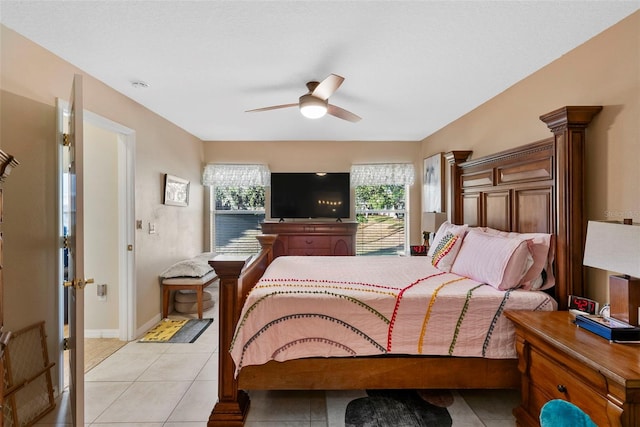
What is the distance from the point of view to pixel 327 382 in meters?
1.81

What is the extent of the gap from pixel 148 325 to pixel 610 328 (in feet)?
12.3

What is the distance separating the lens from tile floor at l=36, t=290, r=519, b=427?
1.82 metres

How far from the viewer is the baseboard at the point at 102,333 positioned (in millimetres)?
3016

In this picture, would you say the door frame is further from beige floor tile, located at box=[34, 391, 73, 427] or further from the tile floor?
beige floor tile, located at box=[34, 391, 73, 427]

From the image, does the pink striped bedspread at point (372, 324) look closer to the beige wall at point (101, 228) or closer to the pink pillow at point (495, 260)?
the pink pillow at point (495, 260)

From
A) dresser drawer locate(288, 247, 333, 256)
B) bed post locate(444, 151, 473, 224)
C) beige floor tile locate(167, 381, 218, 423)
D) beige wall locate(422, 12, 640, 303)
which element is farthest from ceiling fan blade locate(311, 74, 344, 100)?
dresser drawer locate(288, 247, 333, 256)

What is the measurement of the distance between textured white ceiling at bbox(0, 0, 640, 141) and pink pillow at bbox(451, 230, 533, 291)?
1316 millimetres

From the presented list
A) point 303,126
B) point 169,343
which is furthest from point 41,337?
point 303,126

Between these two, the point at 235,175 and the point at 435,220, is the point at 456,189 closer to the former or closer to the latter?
the point at 435,220

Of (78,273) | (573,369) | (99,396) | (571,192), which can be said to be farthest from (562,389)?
(99,396)

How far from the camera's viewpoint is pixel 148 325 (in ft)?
10.4

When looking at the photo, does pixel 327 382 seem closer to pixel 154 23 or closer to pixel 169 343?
pixel 169 343

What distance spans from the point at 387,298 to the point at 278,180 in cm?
330

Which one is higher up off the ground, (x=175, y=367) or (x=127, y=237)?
(x=127, y=237)
